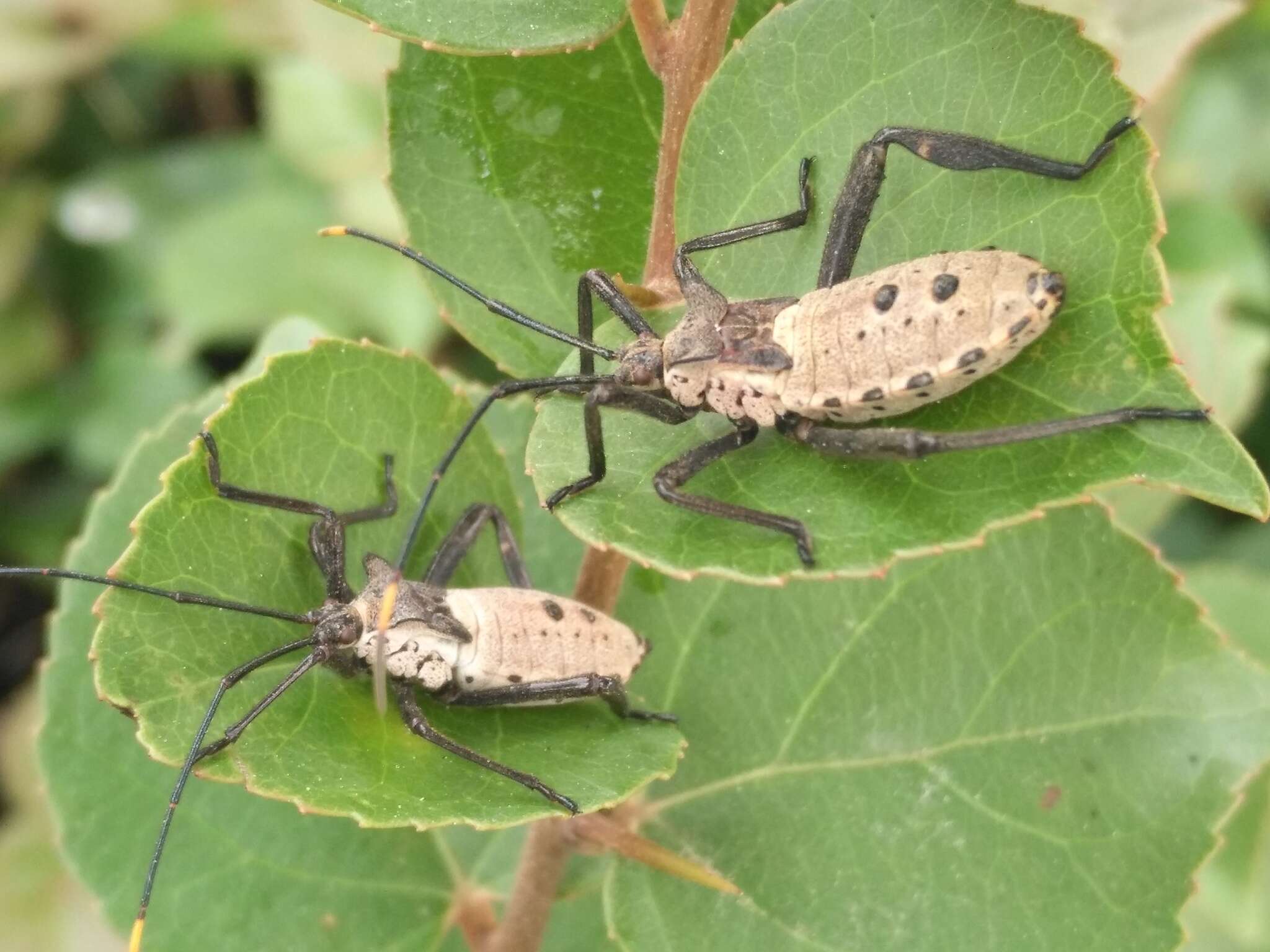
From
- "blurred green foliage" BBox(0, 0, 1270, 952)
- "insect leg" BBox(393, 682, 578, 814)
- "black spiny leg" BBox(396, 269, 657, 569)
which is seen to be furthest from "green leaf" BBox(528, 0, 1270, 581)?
"blurred green foliage" BBox(0, 0, 1270, 952)

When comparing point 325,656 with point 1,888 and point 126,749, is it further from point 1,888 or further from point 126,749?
point 1,888

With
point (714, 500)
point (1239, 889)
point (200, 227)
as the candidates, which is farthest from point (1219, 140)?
point (714, 500)

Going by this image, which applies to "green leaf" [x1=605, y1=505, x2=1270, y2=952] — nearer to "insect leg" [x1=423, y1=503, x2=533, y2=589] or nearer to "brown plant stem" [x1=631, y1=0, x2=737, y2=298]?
"insect leg" [x1=423, y1=503, x2=533, y2=589]

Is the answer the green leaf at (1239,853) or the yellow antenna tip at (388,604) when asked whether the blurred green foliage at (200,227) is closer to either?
the green leaf at (1239,853)

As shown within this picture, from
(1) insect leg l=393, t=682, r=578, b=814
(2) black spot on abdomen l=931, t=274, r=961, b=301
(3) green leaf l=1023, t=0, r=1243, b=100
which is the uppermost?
(3) green leaf l=1023, t=0, r=1243, b=100

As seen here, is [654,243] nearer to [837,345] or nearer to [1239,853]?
[837,345]

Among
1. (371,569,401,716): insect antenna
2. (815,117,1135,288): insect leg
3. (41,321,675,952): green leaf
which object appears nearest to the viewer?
(815,117,1135,288): insect leg

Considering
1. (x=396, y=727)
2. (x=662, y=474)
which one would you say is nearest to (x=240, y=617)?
(x=396, y=727)
